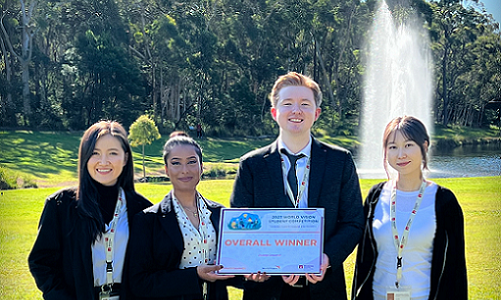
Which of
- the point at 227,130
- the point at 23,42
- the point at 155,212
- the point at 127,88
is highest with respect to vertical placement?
the point at 23,42

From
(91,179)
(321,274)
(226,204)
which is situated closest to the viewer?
(321,274)

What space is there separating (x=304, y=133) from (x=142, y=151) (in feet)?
5.70

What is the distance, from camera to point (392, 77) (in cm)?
550

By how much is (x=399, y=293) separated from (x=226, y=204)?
2.33 meters

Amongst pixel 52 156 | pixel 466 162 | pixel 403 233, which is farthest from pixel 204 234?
pixel 466 162

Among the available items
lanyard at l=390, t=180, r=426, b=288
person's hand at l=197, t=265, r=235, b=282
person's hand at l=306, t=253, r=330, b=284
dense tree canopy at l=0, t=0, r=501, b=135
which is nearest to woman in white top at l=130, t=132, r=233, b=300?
person's hand at l=197, t=265, r=235, b=282

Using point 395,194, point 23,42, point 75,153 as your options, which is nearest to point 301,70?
point 395,194

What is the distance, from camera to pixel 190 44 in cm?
525

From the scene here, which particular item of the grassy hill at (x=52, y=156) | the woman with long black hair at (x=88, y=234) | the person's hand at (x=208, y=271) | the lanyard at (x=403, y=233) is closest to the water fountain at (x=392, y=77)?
the grassy hill at (x=52, y=156)

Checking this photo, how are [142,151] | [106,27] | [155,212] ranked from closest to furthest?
[155,212], [142,151], [106,27]

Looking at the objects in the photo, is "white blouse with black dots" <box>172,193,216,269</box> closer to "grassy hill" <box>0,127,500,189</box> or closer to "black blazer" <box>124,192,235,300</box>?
"black blazer" <box>124,192,235,300</box>

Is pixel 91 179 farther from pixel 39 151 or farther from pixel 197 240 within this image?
pixel 39 151

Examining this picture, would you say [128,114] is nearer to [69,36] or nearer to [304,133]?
[69,36]

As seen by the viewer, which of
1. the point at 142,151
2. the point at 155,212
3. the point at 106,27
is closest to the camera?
the point at 155,212
